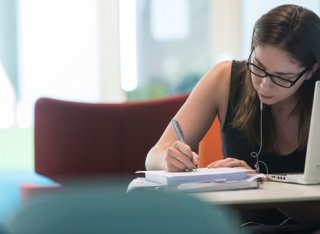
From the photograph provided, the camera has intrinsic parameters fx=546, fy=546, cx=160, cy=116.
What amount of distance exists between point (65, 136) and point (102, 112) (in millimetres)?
191

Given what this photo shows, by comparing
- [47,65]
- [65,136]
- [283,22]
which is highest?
[283,22]

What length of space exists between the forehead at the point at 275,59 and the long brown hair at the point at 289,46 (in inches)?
0.5

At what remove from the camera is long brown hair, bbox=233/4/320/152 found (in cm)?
155

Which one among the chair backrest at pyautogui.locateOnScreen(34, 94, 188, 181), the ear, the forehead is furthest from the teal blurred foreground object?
the chair backrest at pyautogui.locateOnScreen(34, 94, 188, 181)

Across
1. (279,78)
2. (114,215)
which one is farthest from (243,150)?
(114,215)

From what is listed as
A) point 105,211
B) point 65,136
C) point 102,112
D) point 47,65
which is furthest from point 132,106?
point 105,211

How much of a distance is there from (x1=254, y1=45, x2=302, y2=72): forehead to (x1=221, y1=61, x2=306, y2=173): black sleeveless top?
26 centimetres

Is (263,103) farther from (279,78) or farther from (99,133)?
(99,133)

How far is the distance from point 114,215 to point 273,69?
1231mm

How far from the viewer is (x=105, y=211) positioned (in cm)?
39

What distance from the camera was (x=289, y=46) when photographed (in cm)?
154

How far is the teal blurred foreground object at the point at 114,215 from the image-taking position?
38cm

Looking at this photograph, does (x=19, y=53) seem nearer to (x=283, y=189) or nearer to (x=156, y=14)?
(x=156, y=14)

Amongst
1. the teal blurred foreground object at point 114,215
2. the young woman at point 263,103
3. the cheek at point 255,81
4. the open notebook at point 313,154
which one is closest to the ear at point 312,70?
the young woman at point 263,103
